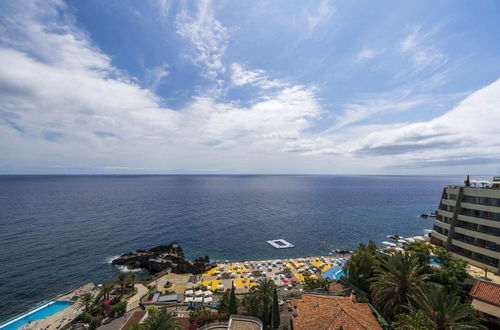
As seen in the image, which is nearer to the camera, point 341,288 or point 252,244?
point 341,288

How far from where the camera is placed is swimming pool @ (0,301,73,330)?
136 ft

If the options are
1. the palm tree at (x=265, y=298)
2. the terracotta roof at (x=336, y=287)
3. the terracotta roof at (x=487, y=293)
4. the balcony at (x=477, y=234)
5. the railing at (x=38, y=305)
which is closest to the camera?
the terracotta roof at (x=487, y=293)

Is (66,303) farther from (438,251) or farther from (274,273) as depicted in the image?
(438,251)

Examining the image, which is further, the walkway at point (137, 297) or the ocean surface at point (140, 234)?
the ocean surface at point (140, 234)

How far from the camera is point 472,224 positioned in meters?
42.4

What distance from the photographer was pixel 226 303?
39.4 meters

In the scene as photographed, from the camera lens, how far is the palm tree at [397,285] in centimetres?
2959

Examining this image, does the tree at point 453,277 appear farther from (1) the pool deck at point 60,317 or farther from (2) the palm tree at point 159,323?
(1) the pool deck at point 60,317

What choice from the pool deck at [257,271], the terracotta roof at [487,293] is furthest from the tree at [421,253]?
the pool deck at [257,271]

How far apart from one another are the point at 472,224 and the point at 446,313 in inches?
1173

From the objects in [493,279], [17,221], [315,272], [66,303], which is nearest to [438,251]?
[493,279]

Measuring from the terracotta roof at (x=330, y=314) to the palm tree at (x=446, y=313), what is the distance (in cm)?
533

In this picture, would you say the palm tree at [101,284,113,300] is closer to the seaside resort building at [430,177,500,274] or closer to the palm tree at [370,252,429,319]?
the palm tree at [370,252,429,319]

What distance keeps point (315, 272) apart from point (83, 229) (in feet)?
294
